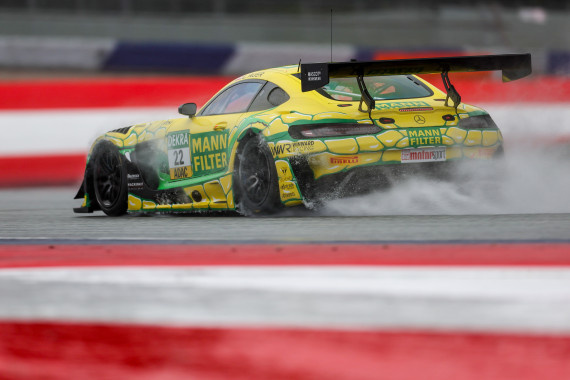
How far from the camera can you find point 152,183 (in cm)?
891

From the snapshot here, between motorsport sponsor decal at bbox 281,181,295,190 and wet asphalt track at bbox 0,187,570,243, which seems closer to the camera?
wet asphalt track at bbox 0,187,570,243

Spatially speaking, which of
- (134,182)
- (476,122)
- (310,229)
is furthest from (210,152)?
(310,229)

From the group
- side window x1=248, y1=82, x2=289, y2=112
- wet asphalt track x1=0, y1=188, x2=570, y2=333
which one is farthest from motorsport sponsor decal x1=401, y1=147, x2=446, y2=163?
wet asphalt track x1=0, y1=188, x2=570, y2=333

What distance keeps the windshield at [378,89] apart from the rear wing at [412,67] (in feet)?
1.34

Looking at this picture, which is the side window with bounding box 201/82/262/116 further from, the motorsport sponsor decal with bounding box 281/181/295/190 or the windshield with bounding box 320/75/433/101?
the motorsport sponsor decal with bounding box 281/181/295/190

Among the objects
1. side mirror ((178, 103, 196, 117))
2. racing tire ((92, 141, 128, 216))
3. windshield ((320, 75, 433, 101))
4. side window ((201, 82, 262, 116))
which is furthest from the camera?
racing tire ((92, 141, 128, 216))

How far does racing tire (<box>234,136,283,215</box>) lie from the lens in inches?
285

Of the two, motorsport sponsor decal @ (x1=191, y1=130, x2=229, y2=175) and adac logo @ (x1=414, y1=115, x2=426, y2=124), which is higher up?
adac logo @ (x1=414, y1=115, x2=426, y2=124)

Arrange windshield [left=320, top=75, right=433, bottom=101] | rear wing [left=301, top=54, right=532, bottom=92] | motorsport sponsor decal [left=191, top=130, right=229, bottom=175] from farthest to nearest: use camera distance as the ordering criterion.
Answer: motorsport sponsor decal [left=191, top=130, right=229, bottom=175], windshield [left=320, top=75, right=433, bottom=101], rear wing [left=301, top=54, right=532, bottom=92]

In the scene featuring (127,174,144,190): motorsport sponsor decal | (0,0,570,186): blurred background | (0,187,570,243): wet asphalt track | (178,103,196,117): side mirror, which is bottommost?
(0,187,570,243): wet asphalt track

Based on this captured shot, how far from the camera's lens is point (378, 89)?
303 inches

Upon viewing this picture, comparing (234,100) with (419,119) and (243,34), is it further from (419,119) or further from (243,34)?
(243,34)

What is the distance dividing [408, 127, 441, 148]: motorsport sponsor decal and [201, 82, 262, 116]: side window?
145 centimetres

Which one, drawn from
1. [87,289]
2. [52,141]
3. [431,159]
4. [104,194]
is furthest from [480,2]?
[87,289]
